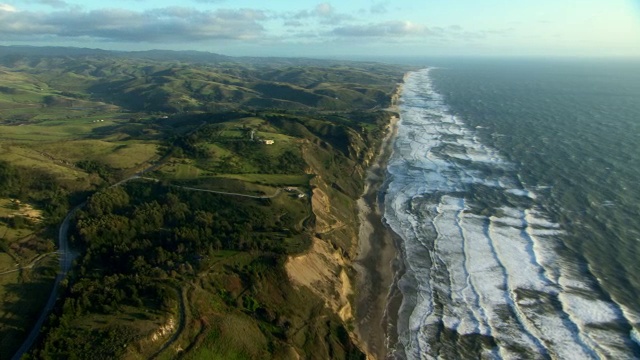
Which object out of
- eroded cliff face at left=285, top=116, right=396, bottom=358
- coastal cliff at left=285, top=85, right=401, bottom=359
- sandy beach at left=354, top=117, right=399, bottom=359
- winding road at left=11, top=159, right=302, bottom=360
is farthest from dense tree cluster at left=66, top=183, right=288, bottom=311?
sandy beach at left=354, top=117, right=399, bottom=359

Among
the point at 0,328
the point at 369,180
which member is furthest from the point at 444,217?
the point at 0,328

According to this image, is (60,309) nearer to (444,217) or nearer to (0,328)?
(0,328)

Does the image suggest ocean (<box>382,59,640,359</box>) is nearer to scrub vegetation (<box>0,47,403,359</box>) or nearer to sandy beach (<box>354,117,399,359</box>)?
sandy beach (<box>354,117,399,359</box>)

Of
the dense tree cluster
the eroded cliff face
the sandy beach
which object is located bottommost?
the sandy beach

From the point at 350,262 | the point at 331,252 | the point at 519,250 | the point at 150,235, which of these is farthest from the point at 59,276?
the point at 519,250

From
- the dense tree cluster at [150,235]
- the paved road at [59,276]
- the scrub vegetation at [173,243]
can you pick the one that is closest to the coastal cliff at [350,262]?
the scrub vegetation at [173,243]

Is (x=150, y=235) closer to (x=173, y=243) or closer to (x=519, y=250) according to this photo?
(x=173, y=243)
